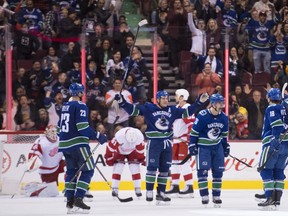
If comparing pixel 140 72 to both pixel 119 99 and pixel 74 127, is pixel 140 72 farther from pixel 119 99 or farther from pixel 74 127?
pixel 74 127

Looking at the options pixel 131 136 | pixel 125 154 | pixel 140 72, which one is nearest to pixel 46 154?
pixel 125 154

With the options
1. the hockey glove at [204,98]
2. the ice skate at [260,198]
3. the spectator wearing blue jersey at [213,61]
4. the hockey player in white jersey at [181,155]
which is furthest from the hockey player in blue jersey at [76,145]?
the spectator wearing blue jersey at [213,61]

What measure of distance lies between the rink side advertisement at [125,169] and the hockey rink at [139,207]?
76 cm

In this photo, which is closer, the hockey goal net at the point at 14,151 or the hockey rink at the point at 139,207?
the hockey rink at the point at 139,207

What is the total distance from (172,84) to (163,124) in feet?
10.0

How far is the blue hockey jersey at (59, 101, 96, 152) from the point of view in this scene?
37.0 feet

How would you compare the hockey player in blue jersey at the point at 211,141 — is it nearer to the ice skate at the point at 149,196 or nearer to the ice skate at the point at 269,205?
the ice skate at the point at 269,205

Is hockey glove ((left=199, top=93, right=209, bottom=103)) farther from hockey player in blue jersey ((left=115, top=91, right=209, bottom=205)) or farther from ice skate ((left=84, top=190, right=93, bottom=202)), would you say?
ice skate ((left=84, top=190, right=93, bottom=202))

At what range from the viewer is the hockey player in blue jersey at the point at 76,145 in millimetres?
11320

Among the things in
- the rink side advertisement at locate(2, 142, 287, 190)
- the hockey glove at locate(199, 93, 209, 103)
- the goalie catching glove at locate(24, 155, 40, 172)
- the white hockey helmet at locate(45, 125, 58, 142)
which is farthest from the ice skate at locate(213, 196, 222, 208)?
the rink side advertisement at locate(2, 142, 287, 190)

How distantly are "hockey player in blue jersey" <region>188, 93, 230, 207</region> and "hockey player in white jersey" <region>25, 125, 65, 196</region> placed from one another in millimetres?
2991

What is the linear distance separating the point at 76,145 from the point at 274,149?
2184 millimetres

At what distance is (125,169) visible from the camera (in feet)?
51.4

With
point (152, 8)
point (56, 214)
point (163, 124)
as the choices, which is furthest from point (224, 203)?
point (152, 8)
